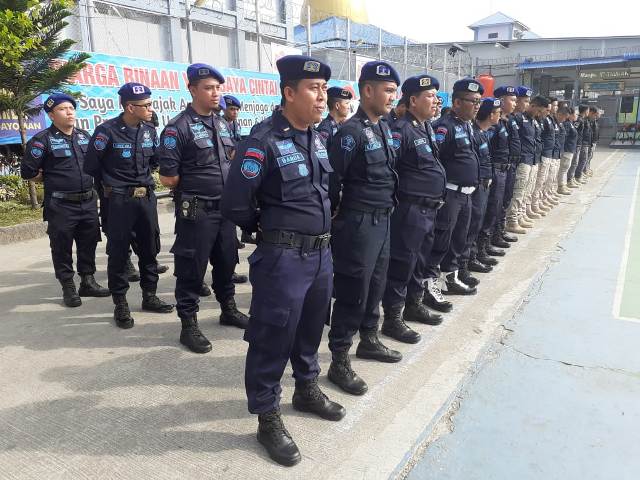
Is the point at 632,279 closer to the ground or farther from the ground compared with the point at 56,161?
closer to the ground

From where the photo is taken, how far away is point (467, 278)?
499cm

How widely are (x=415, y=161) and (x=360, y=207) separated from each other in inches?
34.7

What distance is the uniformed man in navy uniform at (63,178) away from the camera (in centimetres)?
439

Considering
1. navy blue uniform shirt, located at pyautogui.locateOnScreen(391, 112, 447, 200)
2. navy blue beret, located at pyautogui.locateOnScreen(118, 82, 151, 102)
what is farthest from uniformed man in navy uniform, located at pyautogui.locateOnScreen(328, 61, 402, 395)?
navy blue beret, located at pyautogui.locateOnScreen(118, 82, 151, 102)

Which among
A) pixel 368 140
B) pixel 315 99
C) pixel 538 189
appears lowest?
pixel 538 189

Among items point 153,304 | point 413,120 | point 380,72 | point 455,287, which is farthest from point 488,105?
point 153,304

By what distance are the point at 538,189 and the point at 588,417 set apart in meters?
6.30

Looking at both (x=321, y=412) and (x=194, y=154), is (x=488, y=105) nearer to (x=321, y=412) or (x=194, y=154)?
(x=194, y=154)

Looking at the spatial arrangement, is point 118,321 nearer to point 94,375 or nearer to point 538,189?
point 94,375

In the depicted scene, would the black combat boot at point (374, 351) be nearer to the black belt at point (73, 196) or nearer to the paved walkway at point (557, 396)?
the paved walkway at point (557, 396)

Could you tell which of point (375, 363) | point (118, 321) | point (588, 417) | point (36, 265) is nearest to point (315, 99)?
point (375, 363)

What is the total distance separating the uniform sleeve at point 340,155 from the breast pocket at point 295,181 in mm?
566

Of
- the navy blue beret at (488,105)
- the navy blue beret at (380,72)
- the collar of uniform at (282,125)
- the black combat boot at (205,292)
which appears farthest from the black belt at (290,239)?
the navy blue beret at (488,105)

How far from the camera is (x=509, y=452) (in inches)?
96.4
